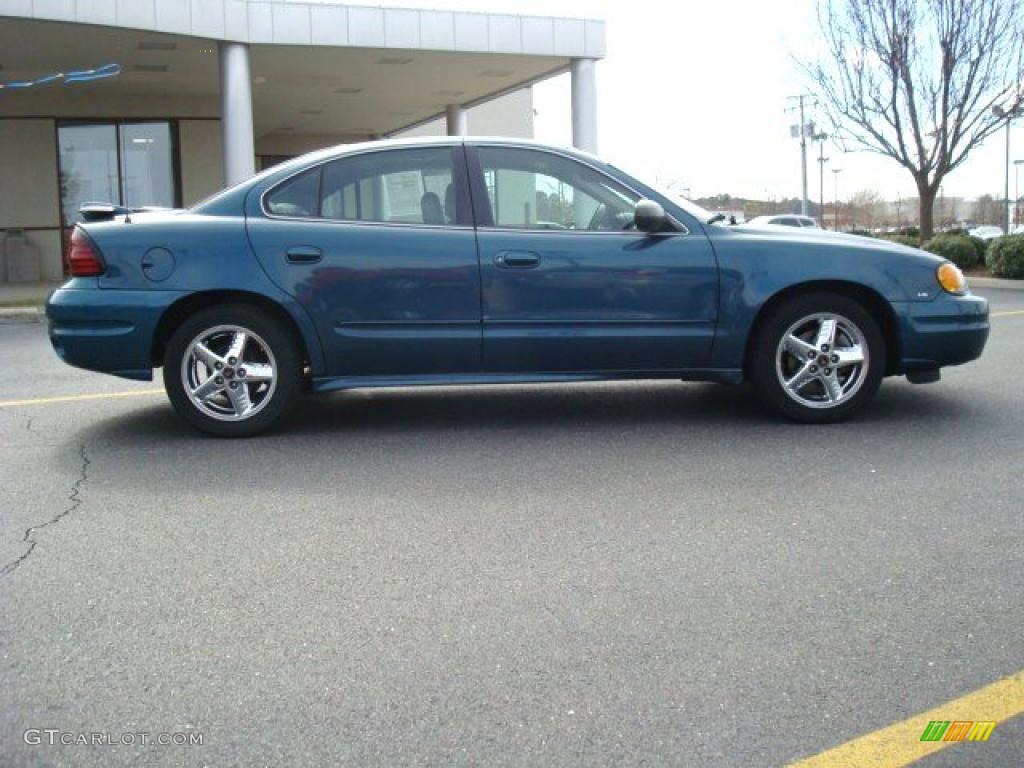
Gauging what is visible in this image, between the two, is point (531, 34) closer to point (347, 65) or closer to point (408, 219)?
point (347, 65)

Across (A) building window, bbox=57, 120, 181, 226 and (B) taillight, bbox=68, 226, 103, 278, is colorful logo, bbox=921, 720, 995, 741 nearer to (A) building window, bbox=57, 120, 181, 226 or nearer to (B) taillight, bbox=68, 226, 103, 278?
(B) taillight, bbox=68, 226, 103, 278

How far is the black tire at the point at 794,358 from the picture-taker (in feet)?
20.5

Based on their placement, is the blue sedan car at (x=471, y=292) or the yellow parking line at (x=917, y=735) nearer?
the yellow parking line at (x=917, y=735)

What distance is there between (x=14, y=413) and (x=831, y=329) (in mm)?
4883

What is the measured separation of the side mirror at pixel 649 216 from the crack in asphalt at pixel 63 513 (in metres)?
3.08

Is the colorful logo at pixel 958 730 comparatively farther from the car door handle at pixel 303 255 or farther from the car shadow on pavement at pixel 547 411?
the car door handle at pixel 303 255

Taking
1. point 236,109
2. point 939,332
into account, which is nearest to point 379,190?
point 939,332

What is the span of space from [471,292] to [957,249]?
17.4 m

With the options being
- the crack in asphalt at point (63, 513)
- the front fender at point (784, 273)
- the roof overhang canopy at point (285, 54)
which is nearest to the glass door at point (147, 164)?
the roof overhang canopy at point (285, 54)

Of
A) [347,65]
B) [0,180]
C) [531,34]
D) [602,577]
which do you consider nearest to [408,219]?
[602,577]

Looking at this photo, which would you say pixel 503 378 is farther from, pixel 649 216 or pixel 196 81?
pixel 196 81

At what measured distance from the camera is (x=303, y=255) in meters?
6.02

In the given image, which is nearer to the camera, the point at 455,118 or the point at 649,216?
the point at 649,216

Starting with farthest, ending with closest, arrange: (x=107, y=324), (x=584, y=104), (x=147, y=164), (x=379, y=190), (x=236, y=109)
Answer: (x=147, y=164)
(x=584, y=104)
(x=236, y=109)
(x=379, y=190)
(x=107, y=324)
